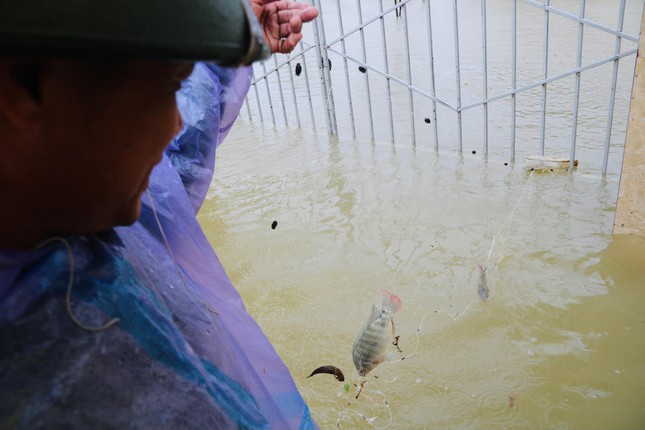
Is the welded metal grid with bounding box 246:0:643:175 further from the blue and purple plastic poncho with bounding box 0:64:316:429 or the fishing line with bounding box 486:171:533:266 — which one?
the blue and purple plastic poncho with bounding box 0:64:316:429

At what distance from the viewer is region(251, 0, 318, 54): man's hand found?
1.65 meters

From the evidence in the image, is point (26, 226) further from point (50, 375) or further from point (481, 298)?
point (481, 298)

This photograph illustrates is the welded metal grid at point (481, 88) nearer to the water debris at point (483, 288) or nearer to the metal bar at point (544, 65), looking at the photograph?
the metal bar at point (544, 65)

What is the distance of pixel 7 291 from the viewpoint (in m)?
0.79

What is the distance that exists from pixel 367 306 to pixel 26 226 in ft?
9.70

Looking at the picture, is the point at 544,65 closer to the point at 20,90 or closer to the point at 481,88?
the point at 481,88

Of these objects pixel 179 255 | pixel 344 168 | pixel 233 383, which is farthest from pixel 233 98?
pixel 344 168

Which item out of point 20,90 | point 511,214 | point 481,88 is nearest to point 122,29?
point 20,90

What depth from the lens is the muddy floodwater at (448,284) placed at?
2.78m

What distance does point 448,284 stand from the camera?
146 inches

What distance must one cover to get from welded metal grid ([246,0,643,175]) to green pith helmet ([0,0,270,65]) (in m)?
4.60

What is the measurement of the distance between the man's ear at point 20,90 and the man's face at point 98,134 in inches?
0.4

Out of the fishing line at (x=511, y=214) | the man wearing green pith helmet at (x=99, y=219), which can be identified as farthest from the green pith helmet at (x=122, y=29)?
the fishing line at (x=511, y=214)

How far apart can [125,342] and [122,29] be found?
51 cm
